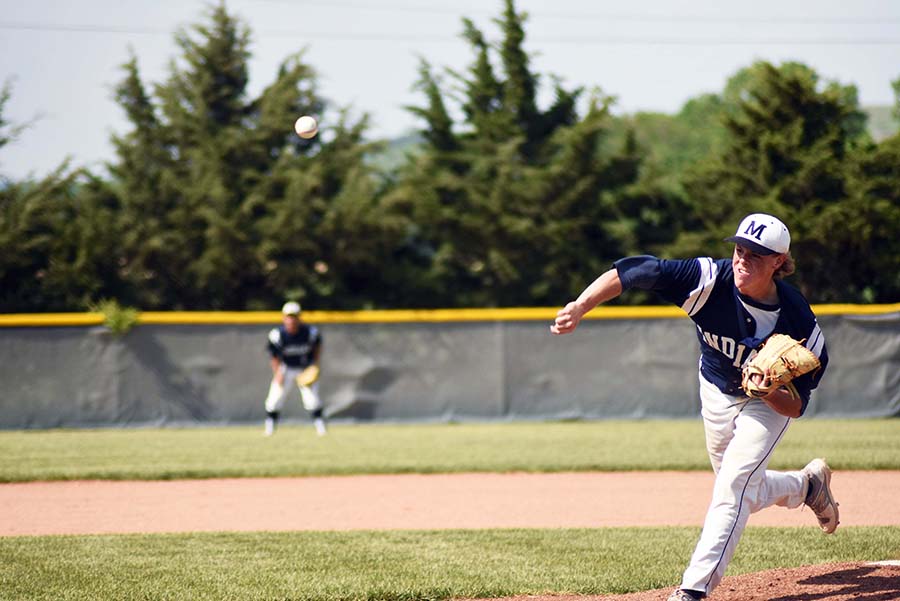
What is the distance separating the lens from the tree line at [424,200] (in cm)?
2008

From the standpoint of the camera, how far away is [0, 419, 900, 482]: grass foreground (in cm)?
1020

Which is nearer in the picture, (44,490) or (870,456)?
(44,490)

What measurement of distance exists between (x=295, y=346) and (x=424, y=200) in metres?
8.05

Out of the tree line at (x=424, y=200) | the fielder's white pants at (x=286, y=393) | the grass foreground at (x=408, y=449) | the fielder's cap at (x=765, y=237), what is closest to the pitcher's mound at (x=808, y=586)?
the fielder's cap at (x=765, y=237)

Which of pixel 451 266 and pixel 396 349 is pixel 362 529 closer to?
pixel 396 349

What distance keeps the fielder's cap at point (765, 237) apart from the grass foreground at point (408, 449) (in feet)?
19.6

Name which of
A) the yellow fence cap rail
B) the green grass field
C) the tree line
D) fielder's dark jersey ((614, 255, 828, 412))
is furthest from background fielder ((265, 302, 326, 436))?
fielder's dark jersey ((614, 255, 828, 412))

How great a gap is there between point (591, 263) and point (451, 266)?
303cm

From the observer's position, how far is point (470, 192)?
22.2 meters

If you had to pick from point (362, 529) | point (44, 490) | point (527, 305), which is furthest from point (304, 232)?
point (362, 529)

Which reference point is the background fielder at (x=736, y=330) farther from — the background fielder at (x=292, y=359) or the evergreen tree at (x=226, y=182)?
the evergreen tree at (x=226, y=182)

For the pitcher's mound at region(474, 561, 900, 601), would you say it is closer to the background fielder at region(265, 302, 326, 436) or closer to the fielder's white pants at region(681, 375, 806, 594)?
the fielder's white pants at region(681, 375, 806, 594)

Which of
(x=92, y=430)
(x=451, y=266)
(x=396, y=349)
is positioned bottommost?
(x=92, y=430)

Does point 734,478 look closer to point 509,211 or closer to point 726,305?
point 726,305
